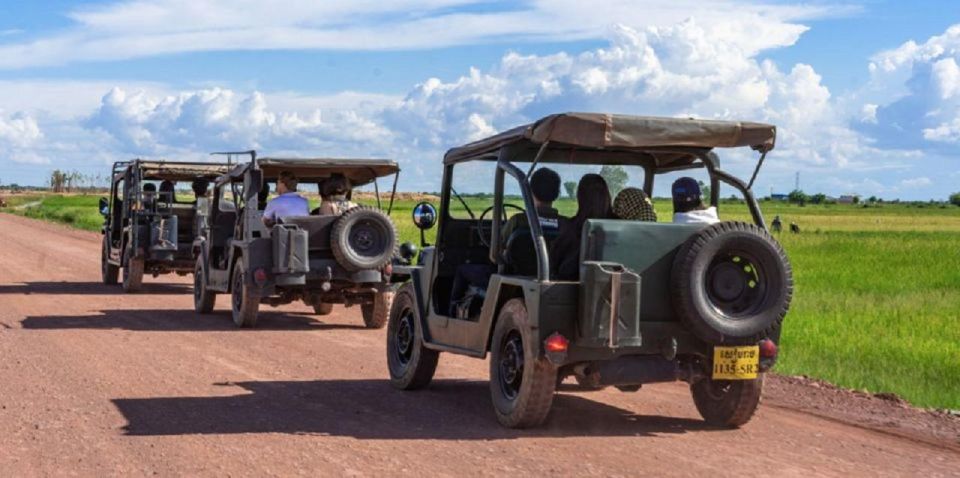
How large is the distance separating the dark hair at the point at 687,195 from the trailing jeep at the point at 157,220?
1338cm

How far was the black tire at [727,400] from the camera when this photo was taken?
854 cm

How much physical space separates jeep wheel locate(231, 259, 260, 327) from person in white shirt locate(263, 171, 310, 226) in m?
0.72

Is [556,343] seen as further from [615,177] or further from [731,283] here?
[615,177]

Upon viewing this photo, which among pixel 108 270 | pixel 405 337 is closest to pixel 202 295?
pixel 108 270

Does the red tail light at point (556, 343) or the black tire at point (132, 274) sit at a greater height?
the red tail light at point (556, 343)

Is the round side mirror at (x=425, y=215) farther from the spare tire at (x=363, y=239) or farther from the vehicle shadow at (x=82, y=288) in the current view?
the vehicle shadow at (x=82, y=288)

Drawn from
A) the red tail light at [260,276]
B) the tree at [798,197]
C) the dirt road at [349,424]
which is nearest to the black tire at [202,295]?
the red tail light at [260,276]

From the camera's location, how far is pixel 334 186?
16344mm

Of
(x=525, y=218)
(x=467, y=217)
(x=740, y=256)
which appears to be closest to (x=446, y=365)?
(x=467, y=217)

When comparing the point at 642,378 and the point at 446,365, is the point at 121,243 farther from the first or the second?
the point at 642,378

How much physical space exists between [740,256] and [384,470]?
271 centimetres

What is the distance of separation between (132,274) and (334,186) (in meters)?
6.44

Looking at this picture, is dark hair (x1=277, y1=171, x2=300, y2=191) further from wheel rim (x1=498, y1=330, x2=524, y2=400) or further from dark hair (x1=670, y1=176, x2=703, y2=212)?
dark hair (x1=670, y1=176, x2=703, y2=212)

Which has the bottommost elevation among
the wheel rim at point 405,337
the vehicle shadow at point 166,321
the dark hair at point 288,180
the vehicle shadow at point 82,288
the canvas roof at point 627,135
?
the vehicle shadow at point 82,288
